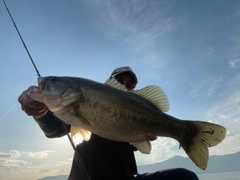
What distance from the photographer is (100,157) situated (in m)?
5.23

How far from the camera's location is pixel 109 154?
17.5 feet

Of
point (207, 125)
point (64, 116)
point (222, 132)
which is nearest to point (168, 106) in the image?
point (207, 125)

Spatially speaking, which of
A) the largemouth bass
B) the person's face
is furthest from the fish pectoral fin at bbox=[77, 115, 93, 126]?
the person's face

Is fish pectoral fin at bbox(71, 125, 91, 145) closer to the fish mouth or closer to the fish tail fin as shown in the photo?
the fish mouth

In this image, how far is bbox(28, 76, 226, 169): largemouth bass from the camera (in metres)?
3.66

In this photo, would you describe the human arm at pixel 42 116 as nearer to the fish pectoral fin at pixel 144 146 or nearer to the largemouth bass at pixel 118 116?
the largemouth bass at pixel 118 116

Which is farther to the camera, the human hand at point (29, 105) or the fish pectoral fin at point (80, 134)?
the human hand at point (29, 105)

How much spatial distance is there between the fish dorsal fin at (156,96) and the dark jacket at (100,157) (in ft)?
6.21

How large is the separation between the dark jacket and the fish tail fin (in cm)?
190

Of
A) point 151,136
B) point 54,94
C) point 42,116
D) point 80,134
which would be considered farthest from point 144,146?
point 42,116

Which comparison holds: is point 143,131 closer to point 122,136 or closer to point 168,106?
point 122,136

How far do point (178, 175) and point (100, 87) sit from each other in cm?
292

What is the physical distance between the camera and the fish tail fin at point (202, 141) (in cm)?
388

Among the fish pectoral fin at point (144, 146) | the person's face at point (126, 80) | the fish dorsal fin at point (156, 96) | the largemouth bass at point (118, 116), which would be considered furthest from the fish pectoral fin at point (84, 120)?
the person's face at point (126, 80)
